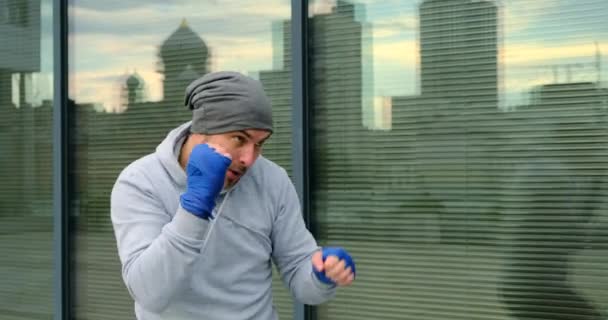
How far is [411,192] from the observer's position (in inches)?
165

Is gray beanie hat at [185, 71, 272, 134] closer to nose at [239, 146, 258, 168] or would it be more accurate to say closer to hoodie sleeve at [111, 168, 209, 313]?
nose at [239, 146, 258, 168]

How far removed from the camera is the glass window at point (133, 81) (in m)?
4.66

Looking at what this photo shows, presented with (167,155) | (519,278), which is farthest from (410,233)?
(167,155)

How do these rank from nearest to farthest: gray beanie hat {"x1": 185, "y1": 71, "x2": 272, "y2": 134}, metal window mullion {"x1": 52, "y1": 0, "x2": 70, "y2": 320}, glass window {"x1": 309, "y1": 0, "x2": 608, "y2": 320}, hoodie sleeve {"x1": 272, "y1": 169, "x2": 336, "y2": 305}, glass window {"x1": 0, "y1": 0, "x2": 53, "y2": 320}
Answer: gray beanie hat {"x1": 185, "y1": 71, "x2": 272, "y2": 134}, hoodie sleeve {"x1": 272, "y1": 169, "x2": 336, "y2": 305}, glass window {"x1": 309, "y1": 0, "x2": 608, "y2": 320}, metal window mullion {"x1": 52, "y1": 0, "x2": 70, "y2": 320}, glass window {"x1": 0, "y1": 0, "x2": 53, "y2": 320}

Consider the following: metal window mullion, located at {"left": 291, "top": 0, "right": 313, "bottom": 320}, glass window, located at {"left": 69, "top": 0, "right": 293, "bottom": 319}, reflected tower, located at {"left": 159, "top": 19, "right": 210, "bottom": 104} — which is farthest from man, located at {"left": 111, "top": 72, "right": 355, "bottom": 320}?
reflected tower, located at {"left": 159, "top": 19, "right": 210, "bottom": 104}

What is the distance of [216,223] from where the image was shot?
2.22 m

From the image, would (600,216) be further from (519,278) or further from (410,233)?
(410,233)

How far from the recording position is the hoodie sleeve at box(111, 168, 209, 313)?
2.00m

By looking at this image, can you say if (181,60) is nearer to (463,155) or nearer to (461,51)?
(461,51)

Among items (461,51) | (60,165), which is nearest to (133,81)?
(60,165)

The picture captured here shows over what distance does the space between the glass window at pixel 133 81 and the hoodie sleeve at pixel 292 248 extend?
7.03ft

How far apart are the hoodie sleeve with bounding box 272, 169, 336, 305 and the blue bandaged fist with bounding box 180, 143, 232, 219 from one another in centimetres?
38

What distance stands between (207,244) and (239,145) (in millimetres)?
281

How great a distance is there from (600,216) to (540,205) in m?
0.27
